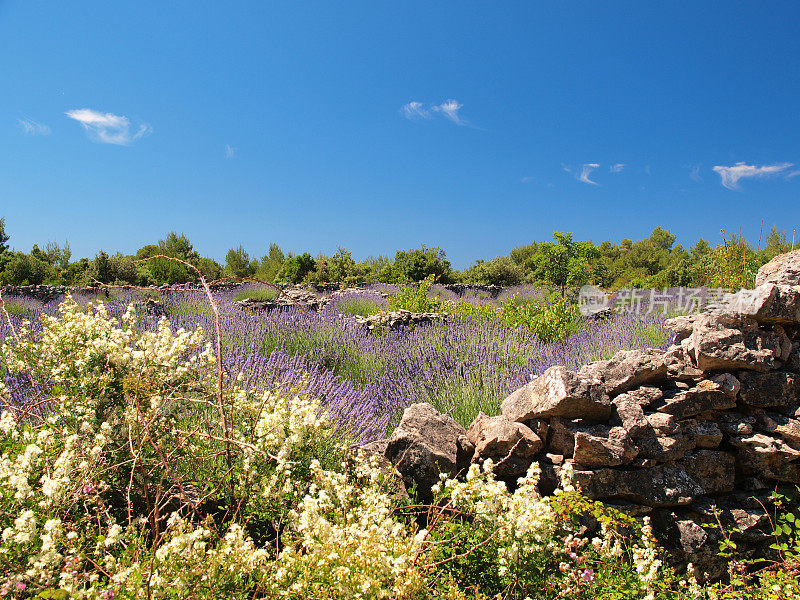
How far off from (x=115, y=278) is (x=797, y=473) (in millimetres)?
21015

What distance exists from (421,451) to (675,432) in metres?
1.77

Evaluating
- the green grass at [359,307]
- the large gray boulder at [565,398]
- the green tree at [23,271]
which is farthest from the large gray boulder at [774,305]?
the green tree at [23,271]

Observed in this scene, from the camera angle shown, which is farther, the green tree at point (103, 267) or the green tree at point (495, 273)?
the green tree at point (495, 273)

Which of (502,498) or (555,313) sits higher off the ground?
(555,313)

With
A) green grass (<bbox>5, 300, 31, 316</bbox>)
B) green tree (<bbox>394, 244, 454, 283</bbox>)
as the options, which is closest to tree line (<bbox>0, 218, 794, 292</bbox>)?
green tree (<bbox>394, 244, 454, 283</bbox>)

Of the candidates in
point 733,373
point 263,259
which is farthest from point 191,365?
point 263,259

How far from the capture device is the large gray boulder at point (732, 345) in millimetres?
3143

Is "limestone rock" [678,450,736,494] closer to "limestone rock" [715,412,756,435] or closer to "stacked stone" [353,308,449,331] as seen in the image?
"limestone rock" [715,412,756,435]

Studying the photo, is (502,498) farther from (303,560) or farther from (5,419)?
(5,419)

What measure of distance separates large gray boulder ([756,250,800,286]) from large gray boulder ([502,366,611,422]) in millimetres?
2398

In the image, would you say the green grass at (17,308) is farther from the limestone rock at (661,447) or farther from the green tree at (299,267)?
the limestone rock at (661,447)

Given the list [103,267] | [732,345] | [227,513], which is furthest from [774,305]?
[103,267]

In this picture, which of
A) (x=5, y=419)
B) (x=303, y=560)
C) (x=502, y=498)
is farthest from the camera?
(x=5, y=419)

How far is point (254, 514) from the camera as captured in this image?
2.15m
